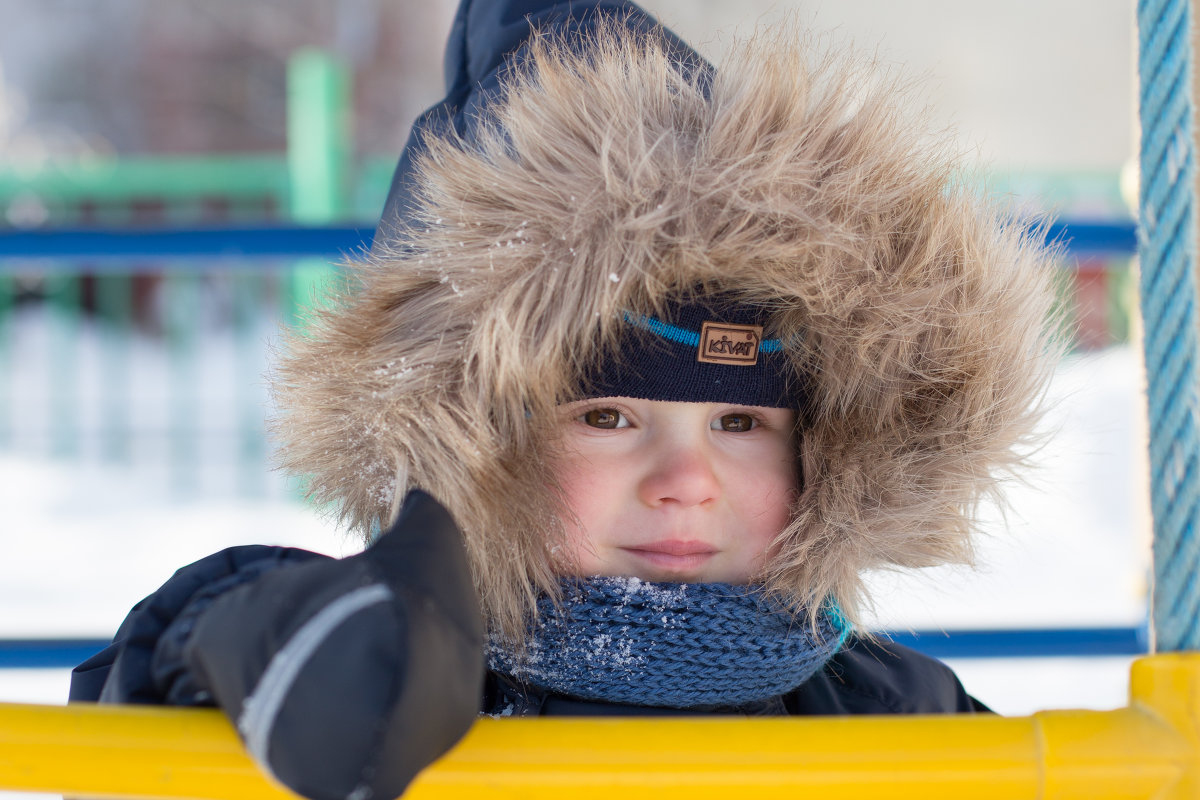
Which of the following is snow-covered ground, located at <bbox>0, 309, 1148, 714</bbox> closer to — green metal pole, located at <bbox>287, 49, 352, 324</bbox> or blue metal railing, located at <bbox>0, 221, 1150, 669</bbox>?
blue metal railing, located at <bbox>0, 221, 1150, 669</bbox>

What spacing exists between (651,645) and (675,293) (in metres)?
0.22

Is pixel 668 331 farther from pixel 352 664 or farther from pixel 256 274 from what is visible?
pixel 256 274

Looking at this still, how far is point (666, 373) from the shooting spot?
0.65 m

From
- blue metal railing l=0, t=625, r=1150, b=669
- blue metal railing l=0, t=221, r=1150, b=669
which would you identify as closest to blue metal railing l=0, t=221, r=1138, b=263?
blue metal railing l=0, t=221, r=1150, b=669

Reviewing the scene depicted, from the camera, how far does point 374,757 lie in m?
0.34

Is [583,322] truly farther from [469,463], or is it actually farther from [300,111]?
[300,111]

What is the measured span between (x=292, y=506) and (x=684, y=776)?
2710mm

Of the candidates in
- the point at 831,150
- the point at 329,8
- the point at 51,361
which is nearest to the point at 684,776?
the point at 831,150

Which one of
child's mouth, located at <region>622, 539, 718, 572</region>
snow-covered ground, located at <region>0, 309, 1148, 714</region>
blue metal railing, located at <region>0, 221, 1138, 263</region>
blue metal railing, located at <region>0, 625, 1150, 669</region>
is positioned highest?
blue metal railing, located at <region>0, 221, 1138, 263</region>

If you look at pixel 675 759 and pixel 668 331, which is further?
pixel 668 331

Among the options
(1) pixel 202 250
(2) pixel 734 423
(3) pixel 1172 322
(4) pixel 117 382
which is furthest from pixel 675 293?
(4) pixel 117 382

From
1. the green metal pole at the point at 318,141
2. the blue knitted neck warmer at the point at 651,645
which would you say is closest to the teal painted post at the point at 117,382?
the green metal pole at the point at 318,141

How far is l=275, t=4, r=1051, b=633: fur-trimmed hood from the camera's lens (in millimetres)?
594

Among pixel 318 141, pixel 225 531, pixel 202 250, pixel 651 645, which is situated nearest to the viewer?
pixel 651 645
